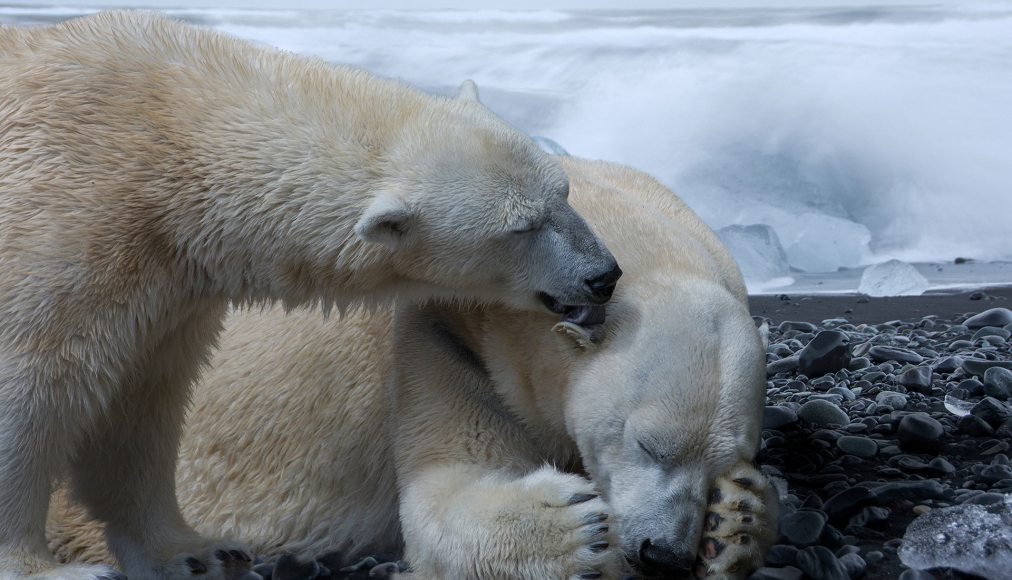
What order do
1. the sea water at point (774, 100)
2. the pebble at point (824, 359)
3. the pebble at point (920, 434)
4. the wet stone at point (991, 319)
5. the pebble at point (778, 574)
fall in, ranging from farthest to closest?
the sea water at point (774, 100)
the wet stone at point (991, 319)
the pebble at point (824, 359)
the pebble at point (920, 434)
the pebble at point (778, 574)

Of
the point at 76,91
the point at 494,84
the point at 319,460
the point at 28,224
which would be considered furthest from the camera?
the point at 494,84

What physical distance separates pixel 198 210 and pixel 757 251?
201 inches

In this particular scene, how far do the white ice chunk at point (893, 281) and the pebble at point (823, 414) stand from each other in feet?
10.1

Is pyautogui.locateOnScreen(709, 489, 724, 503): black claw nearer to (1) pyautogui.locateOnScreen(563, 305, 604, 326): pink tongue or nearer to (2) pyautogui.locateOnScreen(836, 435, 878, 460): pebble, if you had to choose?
(1) pyautogui.locateOnScreen(563, 305, 604, 326): pink tongue

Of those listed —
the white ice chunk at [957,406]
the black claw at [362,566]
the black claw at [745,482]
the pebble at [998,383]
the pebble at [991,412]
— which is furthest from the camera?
the pebble at [998,383]

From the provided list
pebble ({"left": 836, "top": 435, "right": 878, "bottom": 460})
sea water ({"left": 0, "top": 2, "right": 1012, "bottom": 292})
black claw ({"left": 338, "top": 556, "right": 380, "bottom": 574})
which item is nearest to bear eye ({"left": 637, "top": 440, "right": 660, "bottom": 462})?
black claw ({"left": 338, "top": 556, "right": 380, "bottom": 574})

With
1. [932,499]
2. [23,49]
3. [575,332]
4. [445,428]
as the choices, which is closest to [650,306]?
[575,332]

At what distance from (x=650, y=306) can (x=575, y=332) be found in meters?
0.18

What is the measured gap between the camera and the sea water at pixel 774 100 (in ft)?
23.7

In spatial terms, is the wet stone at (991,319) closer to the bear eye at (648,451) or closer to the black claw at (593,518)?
the bear eye at (648,451)

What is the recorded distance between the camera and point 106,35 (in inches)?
103

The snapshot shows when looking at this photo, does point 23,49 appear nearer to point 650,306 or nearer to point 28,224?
point 28,224

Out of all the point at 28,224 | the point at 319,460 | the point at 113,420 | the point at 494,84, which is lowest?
the point at 494,84

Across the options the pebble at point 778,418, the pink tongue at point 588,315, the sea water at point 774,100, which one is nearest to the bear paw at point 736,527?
the pink tongue at point 588,315
